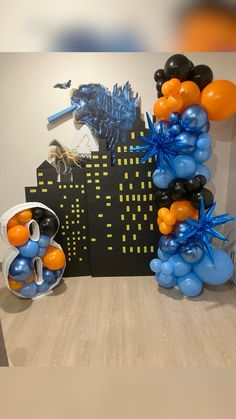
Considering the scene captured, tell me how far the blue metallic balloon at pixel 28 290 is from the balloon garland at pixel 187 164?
1.04 m

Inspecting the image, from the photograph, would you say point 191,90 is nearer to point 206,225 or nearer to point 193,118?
point 193,118

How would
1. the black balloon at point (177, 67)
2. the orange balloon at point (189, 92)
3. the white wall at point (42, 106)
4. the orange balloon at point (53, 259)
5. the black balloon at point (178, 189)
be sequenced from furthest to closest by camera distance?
the white wall at point (42, 106) < the orange balloon at point (53, 259) < the black balloon at point (178, 189) < the orange balloon at point (189, 92) < the black balloon at point (177, 67)

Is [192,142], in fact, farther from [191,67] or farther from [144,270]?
[144,270]

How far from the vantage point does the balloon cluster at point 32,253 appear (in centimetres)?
196

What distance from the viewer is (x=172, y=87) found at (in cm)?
175

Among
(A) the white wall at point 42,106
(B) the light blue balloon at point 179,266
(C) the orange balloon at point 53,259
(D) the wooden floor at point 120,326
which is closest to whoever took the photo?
(D) the wooden floor at point 120,326

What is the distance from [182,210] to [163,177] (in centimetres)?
29

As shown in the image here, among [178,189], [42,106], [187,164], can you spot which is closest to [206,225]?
[178,189]

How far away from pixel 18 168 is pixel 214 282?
6.64 ft

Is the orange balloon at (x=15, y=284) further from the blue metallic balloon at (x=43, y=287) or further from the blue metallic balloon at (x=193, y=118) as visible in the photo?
the blue metallic balloon at (x=193, y=118)

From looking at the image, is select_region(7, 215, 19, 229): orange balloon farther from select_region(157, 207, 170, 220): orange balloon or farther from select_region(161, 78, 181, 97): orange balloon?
select_region(161, 78, 181, 97): orange balloon

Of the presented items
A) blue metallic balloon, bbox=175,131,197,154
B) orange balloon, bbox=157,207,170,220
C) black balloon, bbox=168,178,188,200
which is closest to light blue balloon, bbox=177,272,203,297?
orange balloon, bbox=157,207,170,220

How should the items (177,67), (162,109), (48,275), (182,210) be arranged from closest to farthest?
1. (177,67)
2. (162,109)
3. (182,210)
4. (48,275)

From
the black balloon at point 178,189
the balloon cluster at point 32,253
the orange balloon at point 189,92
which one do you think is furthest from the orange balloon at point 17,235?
the orange balloon at point 189,92
